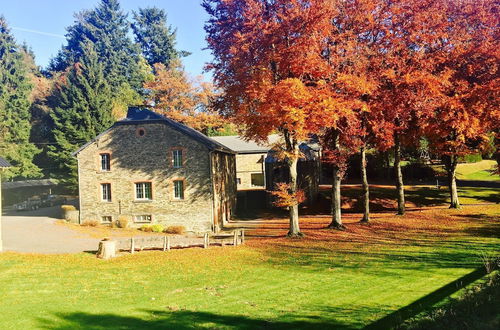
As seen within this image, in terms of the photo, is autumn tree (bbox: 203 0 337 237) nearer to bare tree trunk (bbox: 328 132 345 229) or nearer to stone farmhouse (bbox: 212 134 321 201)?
bare tree trunk (bbox: 328 132 345 229)

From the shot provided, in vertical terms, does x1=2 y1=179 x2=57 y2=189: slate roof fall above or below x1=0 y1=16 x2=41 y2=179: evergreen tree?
below

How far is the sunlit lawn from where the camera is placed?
11125 mm

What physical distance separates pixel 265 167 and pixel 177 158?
12136mm

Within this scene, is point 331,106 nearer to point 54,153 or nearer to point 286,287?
point 286,287

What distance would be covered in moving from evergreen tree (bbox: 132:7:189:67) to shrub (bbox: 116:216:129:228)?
51249 mm

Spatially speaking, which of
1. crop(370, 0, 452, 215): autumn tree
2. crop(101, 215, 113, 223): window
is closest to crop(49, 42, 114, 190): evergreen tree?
crop(101, 215, 113, 223): window

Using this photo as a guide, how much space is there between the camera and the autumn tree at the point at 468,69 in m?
26.0

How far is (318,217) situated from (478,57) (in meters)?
17.6

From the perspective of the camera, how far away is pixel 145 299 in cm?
1316

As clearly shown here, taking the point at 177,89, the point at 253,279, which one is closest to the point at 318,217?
the point at 253,279

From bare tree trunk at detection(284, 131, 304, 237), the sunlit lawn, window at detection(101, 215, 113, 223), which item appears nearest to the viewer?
the sunlit lawn

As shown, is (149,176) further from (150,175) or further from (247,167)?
(247,167)

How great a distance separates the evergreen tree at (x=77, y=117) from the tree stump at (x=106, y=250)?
101 feet

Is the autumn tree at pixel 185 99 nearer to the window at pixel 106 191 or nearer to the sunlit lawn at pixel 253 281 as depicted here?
the window at pixel 106 191
